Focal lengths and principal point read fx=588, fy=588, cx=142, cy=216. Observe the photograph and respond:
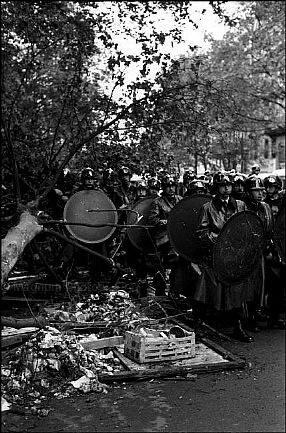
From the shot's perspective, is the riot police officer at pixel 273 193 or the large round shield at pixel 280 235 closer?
the large round shield at pixel 280 235

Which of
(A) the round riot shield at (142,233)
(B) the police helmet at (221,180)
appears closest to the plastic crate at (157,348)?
(B) the police helmet at (221,180)

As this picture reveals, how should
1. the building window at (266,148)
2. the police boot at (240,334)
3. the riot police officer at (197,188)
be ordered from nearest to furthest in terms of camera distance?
the police boot at (240,334) → the riot police officer at (197,188) → the building window at (266,148)

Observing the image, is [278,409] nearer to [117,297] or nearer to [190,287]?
[190,287]

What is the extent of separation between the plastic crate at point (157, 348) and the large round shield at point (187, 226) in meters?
1.54

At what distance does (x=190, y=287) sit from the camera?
767cm

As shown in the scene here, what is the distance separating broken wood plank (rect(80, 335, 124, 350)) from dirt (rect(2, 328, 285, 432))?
2.93ft

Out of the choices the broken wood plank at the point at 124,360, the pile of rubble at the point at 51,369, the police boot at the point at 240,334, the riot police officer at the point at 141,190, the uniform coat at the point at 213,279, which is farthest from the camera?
the riot police officer at the point at 141,190

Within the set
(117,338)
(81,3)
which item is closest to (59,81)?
(81,3)

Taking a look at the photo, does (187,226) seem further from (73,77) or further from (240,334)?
(73,77)

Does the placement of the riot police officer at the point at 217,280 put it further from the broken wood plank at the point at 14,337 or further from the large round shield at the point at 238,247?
the broken wood plank at the point at 14,337

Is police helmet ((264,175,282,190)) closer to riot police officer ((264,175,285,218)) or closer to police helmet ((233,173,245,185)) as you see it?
riot police officer ((264,175,285,218))

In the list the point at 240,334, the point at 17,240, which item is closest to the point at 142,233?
the point at 240,334

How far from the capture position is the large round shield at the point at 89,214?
28.7 feet

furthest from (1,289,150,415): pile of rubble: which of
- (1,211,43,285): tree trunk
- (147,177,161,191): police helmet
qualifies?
(147,177,161,191): police helmet
